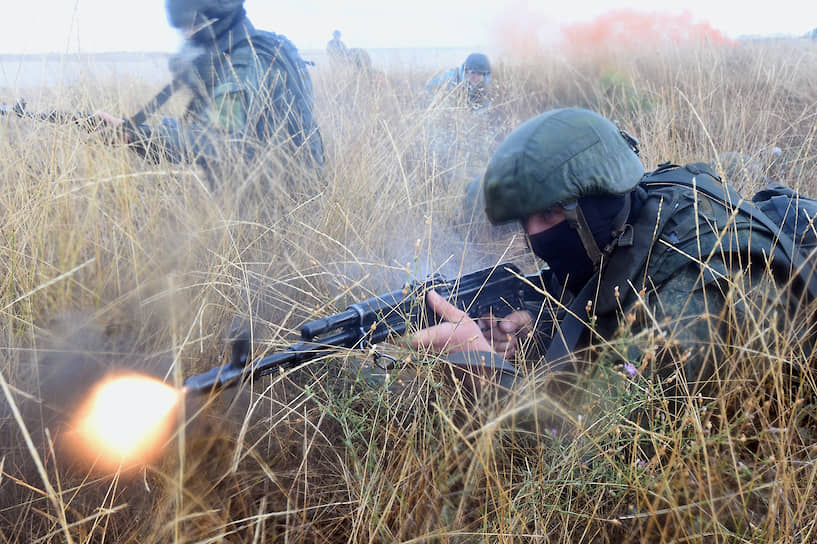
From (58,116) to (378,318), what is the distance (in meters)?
1.87

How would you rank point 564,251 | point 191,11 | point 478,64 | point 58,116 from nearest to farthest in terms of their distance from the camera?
1. point 564,251
2. point 58,116
3. point 191,11
4. point 478,64

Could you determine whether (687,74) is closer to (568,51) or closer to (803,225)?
(568,51)

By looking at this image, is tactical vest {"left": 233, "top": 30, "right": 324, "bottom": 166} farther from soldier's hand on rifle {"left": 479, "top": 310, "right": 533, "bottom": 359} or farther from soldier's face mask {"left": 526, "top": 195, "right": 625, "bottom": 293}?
soldier's face mask {"left": 526, "top": 195, "right": 625, "bottom": 293}

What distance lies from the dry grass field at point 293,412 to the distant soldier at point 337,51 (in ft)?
18.3

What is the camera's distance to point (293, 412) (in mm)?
1917

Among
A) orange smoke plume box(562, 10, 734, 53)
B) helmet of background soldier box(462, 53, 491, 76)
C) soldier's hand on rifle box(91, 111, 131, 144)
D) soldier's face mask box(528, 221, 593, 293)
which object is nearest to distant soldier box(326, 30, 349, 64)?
helmet of background soldier box(462, 53, 491, 76)

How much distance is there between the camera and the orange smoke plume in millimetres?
7734

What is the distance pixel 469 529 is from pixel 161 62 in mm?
4405

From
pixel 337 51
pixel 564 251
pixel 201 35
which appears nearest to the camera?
pixel 564 251

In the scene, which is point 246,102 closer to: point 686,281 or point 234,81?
point 234,81

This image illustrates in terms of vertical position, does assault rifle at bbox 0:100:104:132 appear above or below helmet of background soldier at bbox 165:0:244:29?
below

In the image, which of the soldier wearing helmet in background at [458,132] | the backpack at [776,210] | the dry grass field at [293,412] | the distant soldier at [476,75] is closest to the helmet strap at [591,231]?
the backpack at [776,210]

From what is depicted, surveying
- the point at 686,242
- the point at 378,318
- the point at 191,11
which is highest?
the point at 191,11

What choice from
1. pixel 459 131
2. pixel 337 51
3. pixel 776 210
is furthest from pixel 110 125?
pixel 337 51
